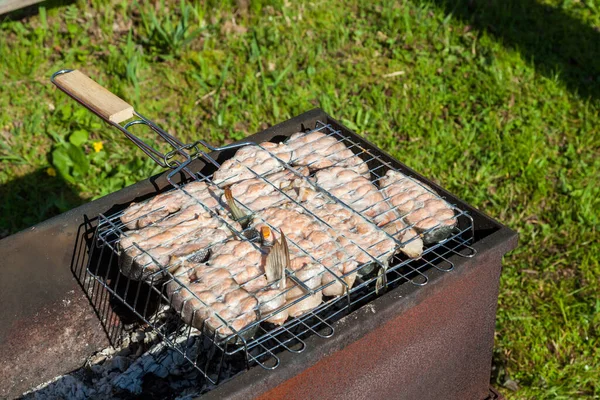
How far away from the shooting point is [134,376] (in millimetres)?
3135

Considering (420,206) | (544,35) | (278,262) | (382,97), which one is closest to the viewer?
(278,262)

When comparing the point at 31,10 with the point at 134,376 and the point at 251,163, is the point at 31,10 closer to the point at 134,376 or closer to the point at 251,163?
the point at 251,163

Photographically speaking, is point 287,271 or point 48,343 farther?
point 48,343

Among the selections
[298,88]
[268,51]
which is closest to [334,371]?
[298,88]

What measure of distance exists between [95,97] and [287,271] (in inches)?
43.4

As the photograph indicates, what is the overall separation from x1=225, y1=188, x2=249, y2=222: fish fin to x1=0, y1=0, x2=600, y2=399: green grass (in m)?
1.83

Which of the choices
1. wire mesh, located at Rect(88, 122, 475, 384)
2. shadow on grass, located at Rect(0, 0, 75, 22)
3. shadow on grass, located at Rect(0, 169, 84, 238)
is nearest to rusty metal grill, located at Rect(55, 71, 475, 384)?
wire mesh, located at Rect(88, 122, 475, 384)

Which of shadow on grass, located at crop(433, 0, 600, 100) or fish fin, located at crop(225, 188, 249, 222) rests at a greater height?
fish fin, located at crop(225, 188, 249, 222)

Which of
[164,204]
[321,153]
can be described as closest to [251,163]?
[321,153]

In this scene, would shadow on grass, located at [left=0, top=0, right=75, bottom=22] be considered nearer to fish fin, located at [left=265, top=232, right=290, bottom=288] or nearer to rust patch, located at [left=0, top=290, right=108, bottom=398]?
rust patch, located at [left=0, top=290, right=108, bottom=398]

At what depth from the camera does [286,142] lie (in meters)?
3.18

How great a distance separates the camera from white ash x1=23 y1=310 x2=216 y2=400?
3.10 m

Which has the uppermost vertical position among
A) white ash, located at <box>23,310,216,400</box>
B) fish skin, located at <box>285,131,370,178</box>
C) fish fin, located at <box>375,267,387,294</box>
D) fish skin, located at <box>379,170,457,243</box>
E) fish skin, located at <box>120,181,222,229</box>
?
fish skin, located at <box>285,131,370,178</box>

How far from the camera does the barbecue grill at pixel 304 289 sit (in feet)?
7.98
